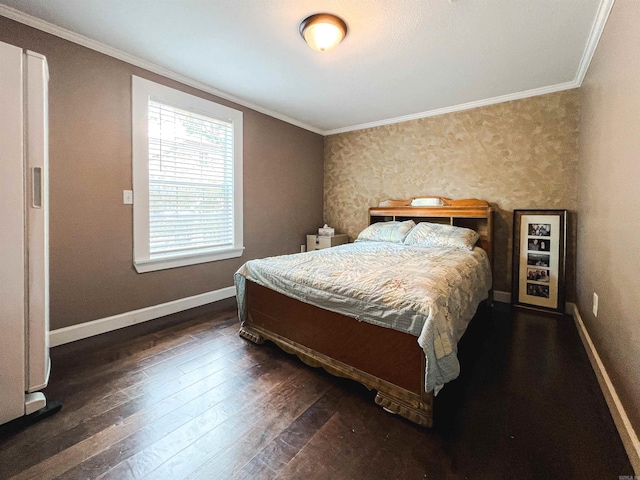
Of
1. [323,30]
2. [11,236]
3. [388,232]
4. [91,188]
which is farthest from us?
[388,232]

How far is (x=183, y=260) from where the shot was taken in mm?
3043

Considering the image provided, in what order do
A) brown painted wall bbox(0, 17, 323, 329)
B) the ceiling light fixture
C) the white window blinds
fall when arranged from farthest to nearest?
the white window blinds → brown painted wall bbox(0, 17, 323, 329) → the ceiling light fixture

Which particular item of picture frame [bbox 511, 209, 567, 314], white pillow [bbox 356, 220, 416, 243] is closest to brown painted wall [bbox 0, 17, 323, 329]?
white pillow [bbox 356, 220, 416, 243]

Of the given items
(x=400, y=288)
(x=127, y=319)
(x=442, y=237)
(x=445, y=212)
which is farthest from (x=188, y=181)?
(x=445, y=212)

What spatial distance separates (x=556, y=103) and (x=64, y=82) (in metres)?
4.54

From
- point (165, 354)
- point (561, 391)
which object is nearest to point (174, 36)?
point (165, 354)

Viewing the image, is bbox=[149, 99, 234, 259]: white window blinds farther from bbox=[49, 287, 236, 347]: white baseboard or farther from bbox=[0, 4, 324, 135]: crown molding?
bbox=[49, 287, 236, 347]: white baseboard

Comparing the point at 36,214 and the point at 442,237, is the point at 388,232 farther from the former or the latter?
the point at 36,214

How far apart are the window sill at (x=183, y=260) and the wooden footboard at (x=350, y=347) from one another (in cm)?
114

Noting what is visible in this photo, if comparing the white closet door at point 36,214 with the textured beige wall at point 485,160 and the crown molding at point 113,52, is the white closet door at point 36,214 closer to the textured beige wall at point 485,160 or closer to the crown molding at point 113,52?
the crown molding at point 113,52

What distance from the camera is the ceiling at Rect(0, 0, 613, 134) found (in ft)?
6.23

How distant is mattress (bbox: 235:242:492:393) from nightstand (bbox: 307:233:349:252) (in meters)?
1.58

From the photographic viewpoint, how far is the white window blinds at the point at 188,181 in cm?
281

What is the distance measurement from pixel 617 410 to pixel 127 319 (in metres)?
3.49
